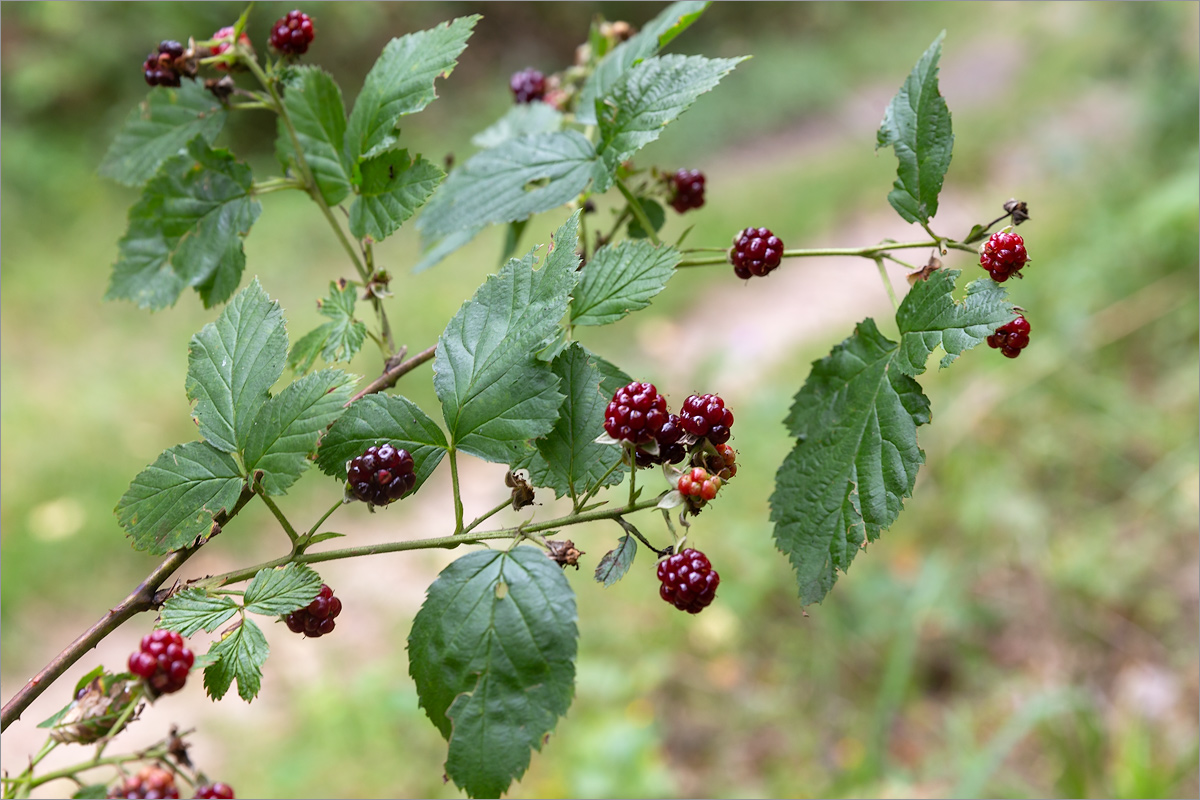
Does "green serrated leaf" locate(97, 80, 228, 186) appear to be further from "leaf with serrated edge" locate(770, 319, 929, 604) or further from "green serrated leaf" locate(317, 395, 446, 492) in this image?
"leaf with serrated edge" locate(770, 319, 929, 604)

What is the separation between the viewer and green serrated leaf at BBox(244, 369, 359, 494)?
68 centimetres

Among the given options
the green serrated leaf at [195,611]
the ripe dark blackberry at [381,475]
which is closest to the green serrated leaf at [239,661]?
the green serrated leaf at [195,611]

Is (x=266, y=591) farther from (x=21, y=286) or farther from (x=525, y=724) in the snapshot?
(x=21, y=286)

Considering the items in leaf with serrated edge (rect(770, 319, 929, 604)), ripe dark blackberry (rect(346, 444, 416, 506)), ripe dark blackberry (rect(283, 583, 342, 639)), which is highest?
ripe dark blackberry (rect(346, 444, 416, 506))

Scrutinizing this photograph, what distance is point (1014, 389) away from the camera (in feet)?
12.2

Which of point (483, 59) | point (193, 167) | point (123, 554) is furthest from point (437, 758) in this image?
point (483, 59)

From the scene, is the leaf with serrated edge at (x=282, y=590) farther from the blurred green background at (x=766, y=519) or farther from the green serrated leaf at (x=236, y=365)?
the blurred green background at (x=766, y=519)

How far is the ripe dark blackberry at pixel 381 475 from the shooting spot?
0.66 m

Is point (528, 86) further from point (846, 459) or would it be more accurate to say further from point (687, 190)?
point (846, 459)

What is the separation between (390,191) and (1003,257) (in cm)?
55

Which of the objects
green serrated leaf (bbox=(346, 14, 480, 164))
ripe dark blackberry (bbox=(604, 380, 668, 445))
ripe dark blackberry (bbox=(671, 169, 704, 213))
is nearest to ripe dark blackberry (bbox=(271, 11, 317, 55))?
green serrated leaf (bbox=(346, 14, 480, 164))

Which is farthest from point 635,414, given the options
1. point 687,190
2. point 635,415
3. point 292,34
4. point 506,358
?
point 292,34

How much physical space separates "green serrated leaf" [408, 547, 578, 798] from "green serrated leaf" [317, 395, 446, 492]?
110 millimetres

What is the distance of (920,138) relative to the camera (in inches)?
31.7
